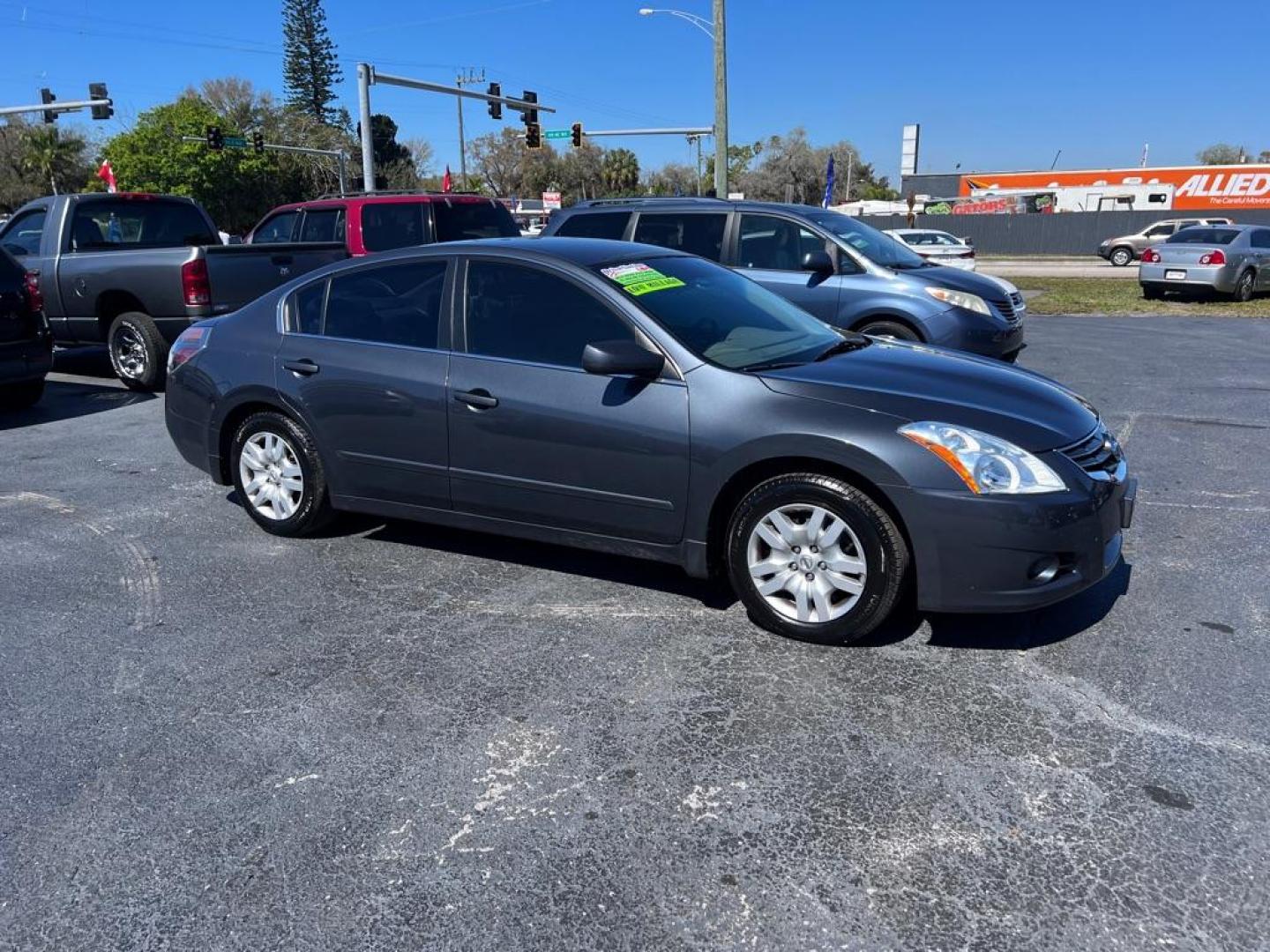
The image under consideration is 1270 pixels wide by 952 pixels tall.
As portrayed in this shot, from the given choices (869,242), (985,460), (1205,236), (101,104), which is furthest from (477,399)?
(101,104)

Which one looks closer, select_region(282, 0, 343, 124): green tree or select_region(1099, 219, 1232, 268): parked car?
select_region(1099, 219, 1232, 268): parked car

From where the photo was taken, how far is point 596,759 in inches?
126

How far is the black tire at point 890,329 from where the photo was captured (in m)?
8.65

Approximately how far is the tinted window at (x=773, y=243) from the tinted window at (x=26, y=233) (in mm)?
7333

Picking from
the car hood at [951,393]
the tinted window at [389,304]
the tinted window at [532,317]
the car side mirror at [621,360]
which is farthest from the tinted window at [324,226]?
the car hood at [951,393]

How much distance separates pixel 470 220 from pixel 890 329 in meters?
5.08

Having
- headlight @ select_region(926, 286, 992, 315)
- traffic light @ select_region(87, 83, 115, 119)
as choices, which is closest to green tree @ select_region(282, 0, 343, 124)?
traffic light @ select_region(87, 83, 115, 119)

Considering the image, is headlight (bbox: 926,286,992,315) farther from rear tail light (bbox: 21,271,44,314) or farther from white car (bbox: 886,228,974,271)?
white car (bbox: 886,228,974,271)

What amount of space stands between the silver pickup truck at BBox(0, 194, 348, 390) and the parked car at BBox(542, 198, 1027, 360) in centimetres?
297

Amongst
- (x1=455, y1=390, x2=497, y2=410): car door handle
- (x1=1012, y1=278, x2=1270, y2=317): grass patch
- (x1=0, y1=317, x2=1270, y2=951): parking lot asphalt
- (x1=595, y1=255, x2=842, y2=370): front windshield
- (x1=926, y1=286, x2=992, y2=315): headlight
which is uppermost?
(x1=595, y1=255, x2=842, y2=370): front windshield

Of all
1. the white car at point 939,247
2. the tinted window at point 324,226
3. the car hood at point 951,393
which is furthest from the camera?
the white car at point 939,247

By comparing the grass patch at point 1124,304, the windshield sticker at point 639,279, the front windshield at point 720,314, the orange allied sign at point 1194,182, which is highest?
the orange allied sign at point 1194,182

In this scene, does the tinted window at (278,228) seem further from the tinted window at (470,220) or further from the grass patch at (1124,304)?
the grass patch at (1124,304)

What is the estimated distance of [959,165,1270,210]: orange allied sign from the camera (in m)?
53.7
